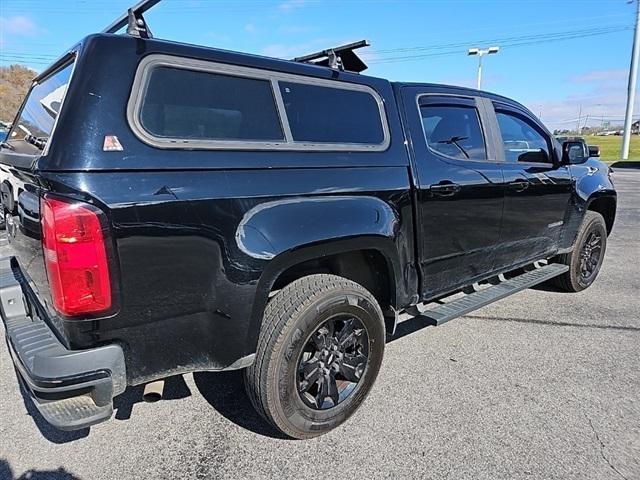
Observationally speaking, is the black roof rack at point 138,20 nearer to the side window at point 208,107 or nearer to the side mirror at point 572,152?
the side window at point 208,107

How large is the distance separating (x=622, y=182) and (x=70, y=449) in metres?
19.3

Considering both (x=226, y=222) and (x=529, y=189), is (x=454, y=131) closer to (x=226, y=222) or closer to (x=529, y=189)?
(x=529, y=189)

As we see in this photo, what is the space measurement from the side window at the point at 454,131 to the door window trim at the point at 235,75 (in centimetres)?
50

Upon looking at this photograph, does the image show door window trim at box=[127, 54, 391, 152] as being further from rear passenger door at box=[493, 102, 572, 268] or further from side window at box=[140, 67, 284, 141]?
rear passenger door at box=[493, 102, 572, 268]

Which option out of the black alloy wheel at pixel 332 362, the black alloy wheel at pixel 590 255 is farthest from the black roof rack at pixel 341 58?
the black alloy wheel at pixel 590 255

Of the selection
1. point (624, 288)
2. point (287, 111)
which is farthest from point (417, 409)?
point (624, 288)

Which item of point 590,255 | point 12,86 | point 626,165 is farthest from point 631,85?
point 12,86

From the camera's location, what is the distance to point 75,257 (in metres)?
1.87

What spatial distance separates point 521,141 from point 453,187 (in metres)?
1.42

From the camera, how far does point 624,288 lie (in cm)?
523

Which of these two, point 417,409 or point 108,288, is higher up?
point 108,288

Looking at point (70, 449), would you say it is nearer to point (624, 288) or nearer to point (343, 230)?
point (343, 230)

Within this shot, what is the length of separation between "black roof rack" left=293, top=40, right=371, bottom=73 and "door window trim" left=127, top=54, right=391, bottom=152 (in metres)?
0.34

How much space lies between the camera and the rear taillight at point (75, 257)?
72.6 inches
